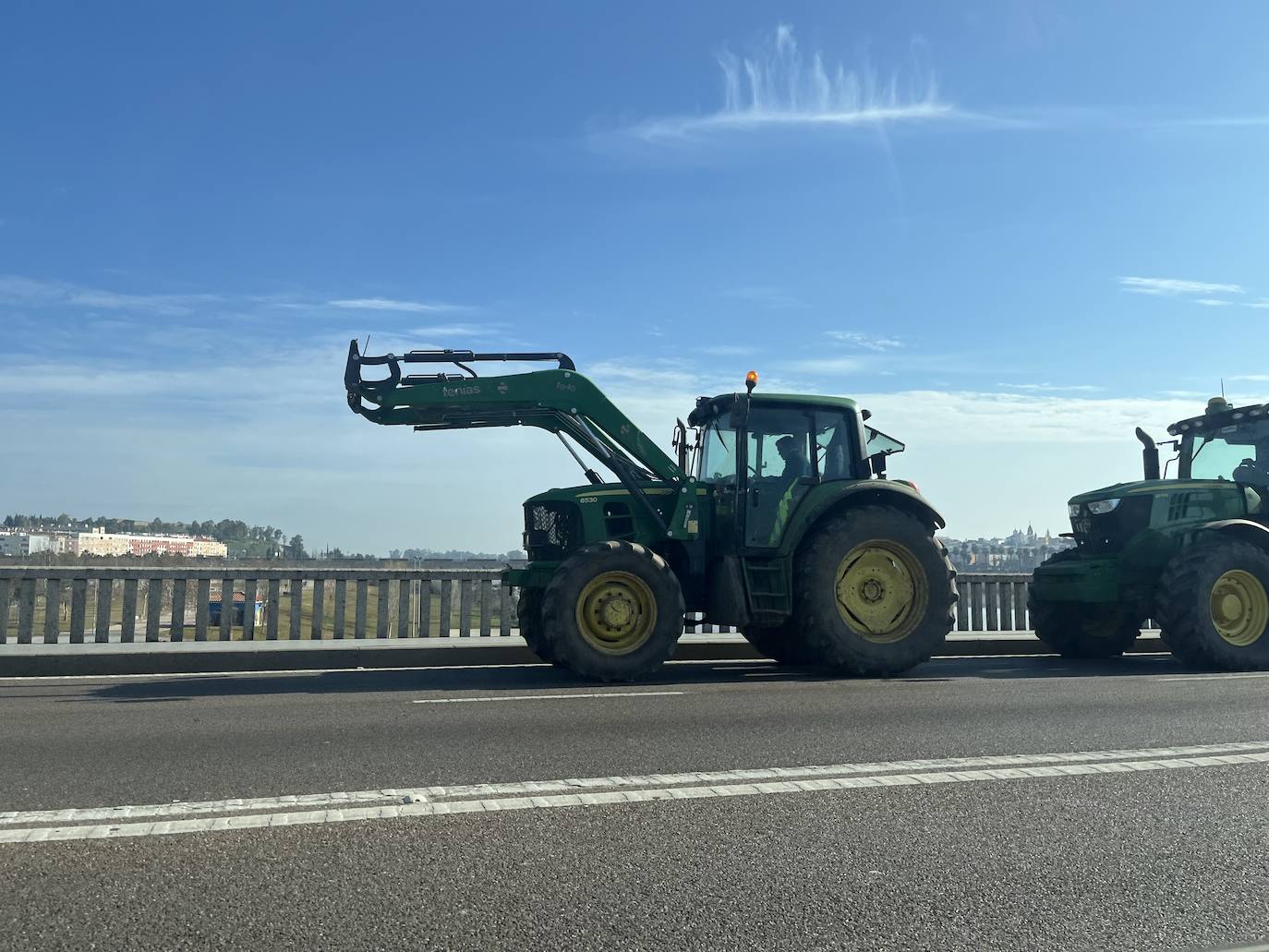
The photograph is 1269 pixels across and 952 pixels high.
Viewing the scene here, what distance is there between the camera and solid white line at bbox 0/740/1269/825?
14.8 feet

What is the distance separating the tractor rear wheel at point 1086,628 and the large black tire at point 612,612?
213 inches

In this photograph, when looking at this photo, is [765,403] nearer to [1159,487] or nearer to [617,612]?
[617,612]

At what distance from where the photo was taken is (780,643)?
11.4 meters

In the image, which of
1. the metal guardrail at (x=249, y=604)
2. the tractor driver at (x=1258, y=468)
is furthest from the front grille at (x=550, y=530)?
the tractor driver at (x=1258, y=468)

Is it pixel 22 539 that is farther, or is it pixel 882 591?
pixel 22 539

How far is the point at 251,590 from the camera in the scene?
1182 cm

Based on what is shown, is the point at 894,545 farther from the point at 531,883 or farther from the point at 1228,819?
the point at 531,883

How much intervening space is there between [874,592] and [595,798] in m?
6.14

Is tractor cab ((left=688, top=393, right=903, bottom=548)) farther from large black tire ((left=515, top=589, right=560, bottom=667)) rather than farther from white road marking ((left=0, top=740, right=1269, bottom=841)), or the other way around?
white road marking ((left=0, top=740, right=1269, bottom=841))

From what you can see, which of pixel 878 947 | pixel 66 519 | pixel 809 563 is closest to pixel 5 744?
pixel 878 947

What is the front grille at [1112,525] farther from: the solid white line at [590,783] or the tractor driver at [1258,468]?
the solid white line at [590,783]

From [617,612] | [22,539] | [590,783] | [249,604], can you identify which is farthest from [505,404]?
[22,539]

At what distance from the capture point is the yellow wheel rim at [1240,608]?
1123 centimetres

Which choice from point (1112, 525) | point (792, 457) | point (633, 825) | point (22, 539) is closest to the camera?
point (633, 825)
